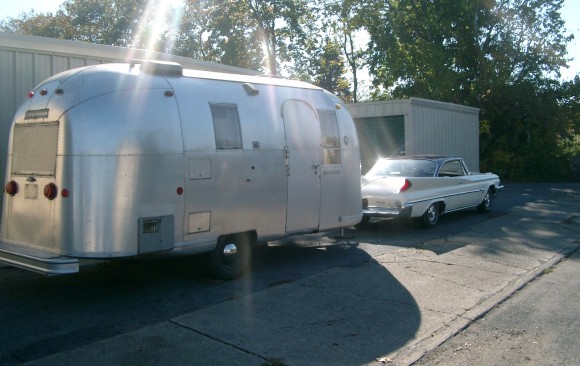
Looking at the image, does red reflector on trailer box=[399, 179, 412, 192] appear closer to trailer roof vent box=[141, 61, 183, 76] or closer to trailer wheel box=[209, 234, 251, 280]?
trailer wheel box=[209, 234, 251, 280]

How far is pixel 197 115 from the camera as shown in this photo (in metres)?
7.33

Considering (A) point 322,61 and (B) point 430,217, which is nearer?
(B) point 430,217

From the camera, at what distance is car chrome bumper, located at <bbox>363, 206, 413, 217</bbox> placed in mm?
11742

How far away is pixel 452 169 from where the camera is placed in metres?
13.7

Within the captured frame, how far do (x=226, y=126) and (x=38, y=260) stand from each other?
2.84 metres

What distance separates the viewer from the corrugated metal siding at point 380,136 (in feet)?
60.1

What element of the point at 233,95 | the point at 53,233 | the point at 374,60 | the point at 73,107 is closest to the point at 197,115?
the point at 233,95

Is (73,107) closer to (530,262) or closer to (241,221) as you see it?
(241,221)

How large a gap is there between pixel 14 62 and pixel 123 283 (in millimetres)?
4003

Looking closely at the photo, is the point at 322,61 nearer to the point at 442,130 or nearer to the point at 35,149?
the point at 442,130

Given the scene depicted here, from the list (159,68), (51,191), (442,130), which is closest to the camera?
(51,191)

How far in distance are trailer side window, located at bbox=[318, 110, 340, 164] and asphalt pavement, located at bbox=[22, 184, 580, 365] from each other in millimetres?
1751

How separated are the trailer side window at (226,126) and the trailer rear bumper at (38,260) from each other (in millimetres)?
2337

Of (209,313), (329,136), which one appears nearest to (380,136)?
(329,136)
